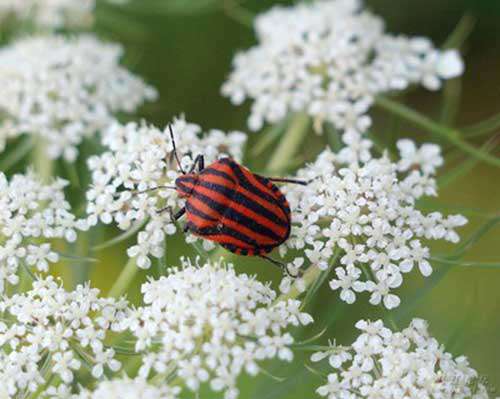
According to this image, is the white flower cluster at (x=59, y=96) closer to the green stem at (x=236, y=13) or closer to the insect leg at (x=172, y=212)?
the green stem at (x=236, y=13)

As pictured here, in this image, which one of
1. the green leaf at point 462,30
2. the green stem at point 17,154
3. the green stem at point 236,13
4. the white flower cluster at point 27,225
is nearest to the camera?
the white flower cluster at point 27,225

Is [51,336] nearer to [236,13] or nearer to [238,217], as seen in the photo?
[238,217]

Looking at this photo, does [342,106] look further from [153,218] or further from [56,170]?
[56,170]

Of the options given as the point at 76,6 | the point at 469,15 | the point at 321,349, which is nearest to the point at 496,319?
the point at 321,349

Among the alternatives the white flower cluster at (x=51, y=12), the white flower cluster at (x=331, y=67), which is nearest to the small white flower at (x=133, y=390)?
the white flower cluster at (x=331, y=67)

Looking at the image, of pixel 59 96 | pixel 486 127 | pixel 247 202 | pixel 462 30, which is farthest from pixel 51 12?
pixel 486 127

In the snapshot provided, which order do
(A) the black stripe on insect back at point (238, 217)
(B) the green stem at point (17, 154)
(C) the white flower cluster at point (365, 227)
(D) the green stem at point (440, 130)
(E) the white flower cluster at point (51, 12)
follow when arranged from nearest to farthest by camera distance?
(A) the black stripe on insect back at point (238, 217) < (C) the white flower cluster at point (365, 227) < (D) the green stem at point (440, 130) < (B) the green stem at point (17, 154) < (E) the white flower cluster at point (51, 12)

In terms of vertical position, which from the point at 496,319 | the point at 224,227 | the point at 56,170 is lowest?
the point at 224,227
